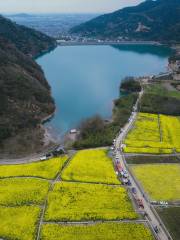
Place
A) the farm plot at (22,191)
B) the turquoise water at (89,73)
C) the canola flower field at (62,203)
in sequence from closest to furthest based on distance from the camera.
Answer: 1. the canola flower field at (62,203)
2. the farm plot at (22,191)
3. the turquoise water at (89,73)

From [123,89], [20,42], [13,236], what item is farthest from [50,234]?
[20,42]

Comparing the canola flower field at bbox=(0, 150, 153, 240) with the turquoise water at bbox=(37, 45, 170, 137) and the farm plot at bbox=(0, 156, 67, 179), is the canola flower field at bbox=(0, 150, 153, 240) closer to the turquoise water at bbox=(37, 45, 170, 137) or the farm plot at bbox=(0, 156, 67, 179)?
the farm plot at bbox=(0, 156, 67, 179)

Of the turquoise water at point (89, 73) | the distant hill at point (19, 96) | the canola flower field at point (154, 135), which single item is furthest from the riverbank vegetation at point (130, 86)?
the canola flower field at point (154, 135)

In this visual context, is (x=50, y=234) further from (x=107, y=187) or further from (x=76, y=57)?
(x=76, y=57)

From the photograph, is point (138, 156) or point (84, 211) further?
point (138, 156)

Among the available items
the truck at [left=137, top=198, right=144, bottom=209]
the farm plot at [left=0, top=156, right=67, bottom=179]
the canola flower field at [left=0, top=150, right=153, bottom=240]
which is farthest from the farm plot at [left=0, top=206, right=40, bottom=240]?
the truck at [left=137, top=198, right=144, bottom=209]

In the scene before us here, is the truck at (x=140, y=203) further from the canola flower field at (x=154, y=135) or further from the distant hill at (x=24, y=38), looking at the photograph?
the distant hill at (x=24, y=38)

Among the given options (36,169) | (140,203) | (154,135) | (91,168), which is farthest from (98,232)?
(154,135)
